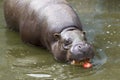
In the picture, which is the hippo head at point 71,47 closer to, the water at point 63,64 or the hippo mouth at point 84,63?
the hippo mouth at point 84,63

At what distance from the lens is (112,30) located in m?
7.46

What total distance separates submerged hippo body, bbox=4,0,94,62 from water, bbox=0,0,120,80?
18 cm

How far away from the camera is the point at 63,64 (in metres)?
5.97

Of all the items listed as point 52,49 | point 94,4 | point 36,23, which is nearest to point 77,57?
point 52,49

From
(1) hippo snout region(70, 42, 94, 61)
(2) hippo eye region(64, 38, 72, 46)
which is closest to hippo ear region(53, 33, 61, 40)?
(2) hippo eye region(64, 38, 72, 46)

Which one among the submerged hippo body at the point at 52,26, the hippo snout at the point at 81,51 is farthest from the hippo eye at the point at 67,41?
the hippo snout at the point at 81,51

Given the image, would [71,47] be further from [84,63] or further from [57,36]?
[57,36]

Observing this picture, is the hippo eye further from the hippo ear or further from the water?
the water

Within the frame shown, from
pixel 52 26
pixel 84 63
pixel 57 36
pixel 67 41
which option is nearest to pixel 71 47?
pixel 67 41

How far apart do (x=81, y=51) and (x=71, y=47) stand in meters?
0.20

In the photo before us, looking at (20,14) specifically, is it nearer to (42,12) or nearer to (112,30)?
(42,12)

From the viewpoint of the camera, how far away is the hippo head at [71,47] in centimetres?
568

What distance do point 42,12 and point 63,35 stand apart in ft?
2.93

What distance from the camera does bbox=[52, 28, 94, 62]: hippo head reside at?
5684 millimetres
